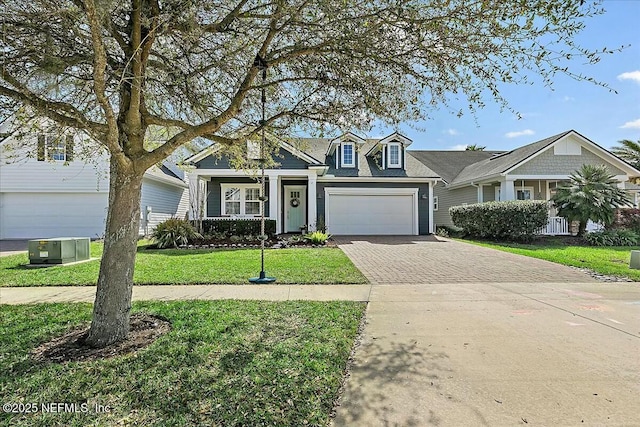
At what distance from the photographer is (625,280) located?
7.80m

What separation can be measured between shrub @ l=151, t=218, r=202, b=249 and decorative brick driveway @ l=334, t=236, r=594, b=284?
623 cm

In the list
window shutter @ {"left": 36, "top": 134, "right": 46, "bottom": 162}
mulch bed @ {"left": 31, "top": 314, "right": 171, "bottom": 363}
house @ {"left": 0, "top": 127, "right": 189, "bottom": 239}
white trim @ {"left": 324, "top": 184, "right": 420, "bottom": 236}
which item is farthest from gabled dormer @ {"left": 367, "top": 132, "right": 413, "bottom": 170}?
mulch bed @ {"left": 31, "top": 314, "right": 171, "bottom": 363}

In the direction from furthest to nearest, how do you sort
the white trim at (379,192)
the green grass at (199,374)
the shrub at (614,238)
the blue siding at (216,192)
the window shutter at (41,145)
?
the white trim at (379,192)
the blue siding at (216,192)
the shrub at (614,238)
the window shutter at (41,145)
the green grass at (199,374)

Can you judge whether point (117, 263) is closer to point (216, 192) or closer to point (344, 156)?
point (216, 192)

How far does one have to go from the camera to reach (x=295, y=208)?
65.5ft

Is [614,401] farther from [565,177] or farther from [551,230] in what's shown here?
[565,177]

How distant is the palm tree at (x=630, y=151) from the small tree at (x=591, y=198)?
609 inches

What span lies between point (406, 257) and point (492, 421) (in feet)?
28.5

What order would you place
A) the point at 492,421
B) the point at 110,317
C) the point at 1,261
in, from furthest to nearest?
the point at 1,261 → the point at 110,317 → the point at 492,421

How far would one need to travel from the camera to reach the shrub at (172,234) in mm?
13359

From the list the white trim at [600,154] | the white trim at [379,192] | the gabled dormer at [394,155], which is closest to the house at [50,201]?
the white trim at [379,192]

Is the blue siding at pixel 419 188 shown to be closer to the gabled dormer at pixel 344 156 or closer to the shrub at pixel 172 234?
the gabled dormer at pixel 344 156

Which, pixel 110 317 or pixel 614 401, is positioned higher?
pixel 110 317

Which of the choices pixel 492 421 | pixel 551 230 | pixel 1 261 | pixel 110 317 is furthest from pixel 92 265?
pixel 551 230
